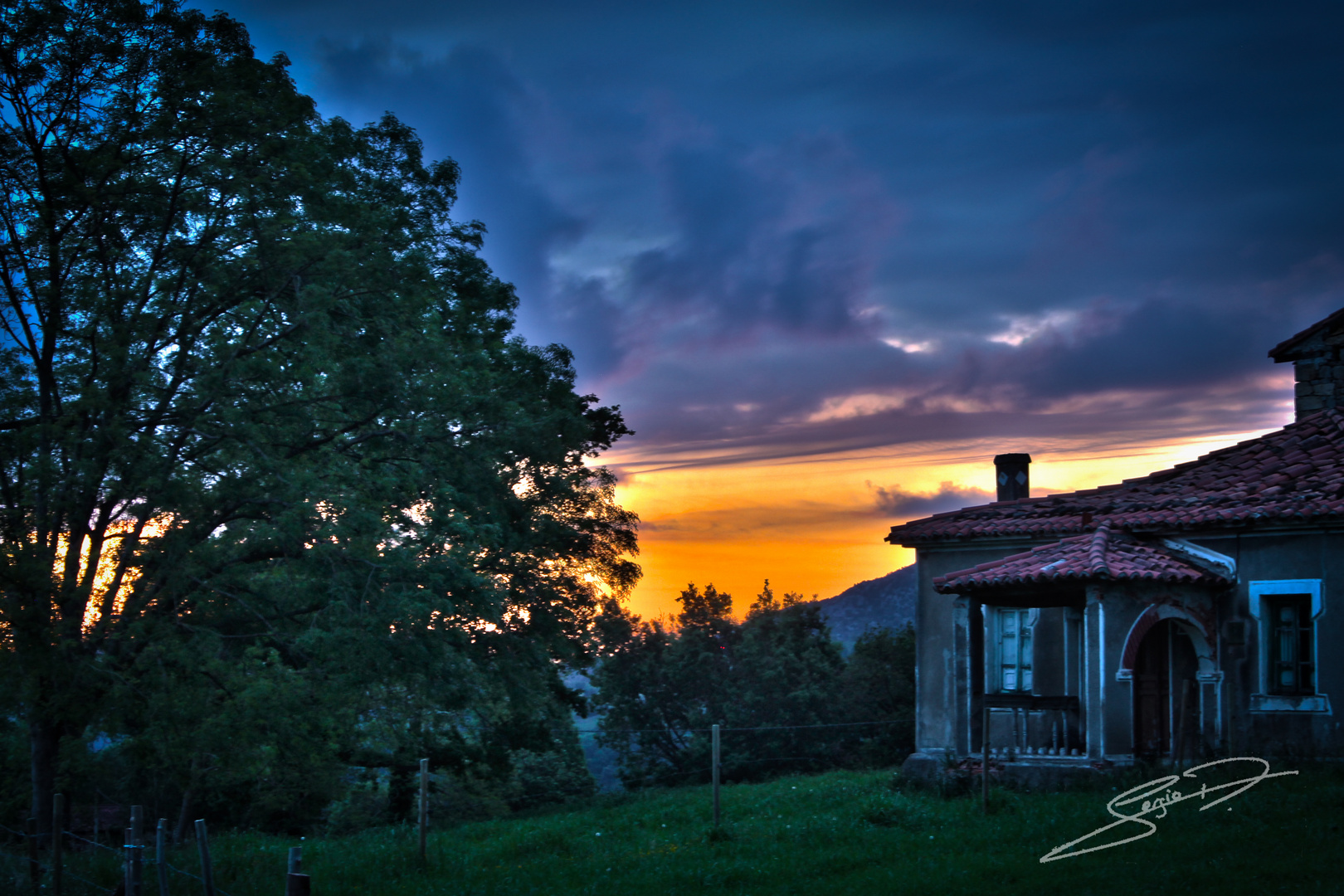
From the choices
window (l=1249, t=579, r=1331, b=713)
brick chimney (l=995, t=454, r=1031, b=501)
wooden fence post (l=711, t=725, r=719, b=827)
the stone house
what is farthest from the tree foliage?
wooden fence post (l=711, t=725, r=719, b=827)

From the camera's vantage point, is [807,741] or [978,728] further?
[807,741]

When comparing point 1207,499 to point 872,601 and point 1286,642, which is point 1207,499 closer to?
point 1286,642

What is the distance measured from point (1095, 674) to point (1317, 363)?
8.60m

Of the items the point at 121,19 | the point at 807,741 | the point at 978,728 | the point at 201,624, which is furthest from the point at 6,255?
the point at 807,741

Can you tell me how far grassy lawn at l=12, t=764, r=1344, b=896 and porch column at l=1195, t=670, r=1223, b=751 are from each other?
→ 1.83 metres

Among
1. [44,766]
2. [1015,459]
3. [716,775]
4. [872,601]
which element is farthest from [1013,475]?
[872,601]

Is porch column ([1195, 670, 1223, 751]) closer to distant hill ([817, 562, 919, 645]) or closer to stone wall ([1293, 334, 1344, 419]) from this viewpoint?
stone wall ([1293, 334, 1344, 419])

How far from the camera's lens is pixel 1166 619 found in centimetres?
1667

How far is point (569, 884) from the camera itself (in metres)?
12.8

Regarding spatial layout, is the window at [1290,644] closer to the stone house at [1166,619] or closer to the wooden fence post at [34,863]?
the stone house at [1166,619]

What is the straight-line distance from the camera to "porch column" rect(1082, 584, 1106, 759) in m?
15.7

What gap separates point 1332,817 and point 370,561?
13020 mm

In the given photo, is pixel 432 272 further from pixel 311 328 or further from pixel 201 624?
pixel 201 624

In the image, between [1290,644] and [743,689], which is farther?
[743,689]
